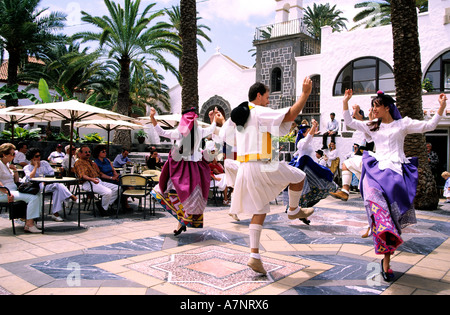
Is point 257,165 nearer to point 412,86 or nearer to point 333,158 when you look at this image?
point 412,86

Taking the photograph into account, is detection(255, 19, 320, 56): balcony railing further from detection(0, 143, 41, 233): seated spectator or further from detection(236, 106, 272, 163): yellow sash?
detection(236, 106, 272, 163): yellow sash

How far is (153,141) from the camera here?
24688 mm

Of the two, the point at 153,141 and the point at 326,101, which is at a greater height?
the point at 326,101

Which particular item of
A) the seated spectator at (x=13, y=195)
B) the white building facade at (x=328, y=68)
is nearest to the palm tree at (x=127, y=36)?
the white building facade at (x=328, y=68)

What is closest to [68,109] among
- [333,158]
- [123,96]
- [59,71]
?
[333,158]

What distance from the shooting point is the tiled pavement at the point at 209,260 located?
11.8 feet

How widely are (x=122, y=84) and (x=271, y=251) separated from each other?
16622 millimetres

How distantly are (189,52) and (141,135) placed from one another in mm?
13220

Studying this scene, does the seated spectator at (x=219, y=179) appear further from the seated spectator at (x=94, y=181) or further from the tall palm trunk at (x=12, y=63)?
the tall palm trunk at (x=12, y=63)

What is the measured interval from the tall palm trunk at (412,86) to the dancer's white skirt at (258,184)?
705cm

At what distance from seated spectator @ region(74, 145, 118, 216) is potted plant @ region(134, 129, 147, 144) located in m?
16.6

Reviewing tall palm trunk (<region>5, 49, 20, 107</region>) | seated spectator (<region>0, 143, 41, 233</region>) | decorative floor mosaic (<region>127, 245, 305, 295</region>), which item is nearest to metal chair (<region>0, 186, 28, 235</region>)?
seated spectator (<region>0, 143, 41, 233</region>)
